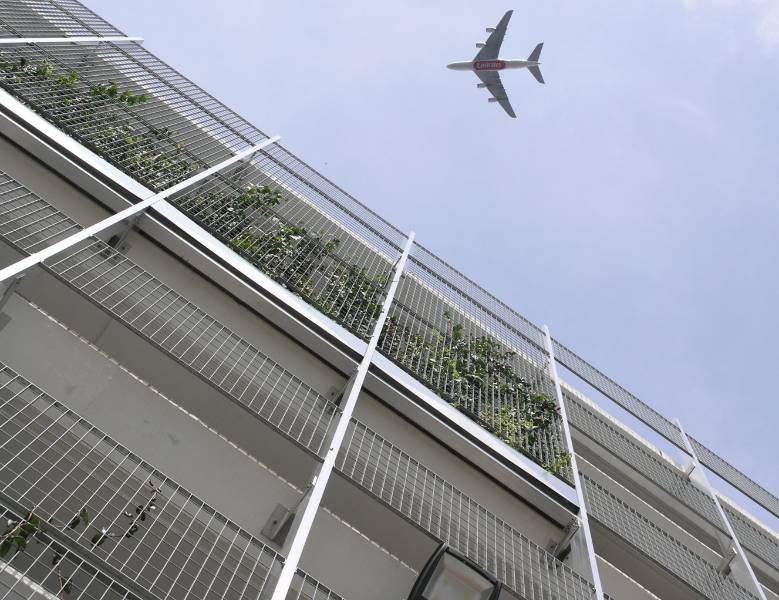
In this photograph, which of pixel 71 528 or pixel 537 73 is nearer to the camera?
pixel 71 528

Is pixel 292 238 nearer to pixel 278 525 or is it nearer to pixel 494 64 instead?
pixel 278 525

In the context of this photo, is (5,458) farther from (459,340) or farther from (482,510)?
(459,340)

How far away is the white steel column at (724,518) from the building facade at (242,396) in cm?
10

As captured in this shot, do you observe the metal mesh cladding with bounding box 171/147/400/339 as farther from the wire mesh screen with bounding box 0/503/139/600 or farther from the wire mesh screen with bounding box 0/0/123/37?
the wire mesh screen with bounding box 0/503/139/600

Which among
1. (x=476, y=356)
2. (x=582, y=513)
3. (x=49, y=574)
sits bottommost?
(x=476, y=356)

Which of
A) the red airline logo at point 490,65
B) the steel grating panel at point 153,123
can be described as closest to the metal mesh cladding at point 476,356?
the steel grating panel at point 153,123

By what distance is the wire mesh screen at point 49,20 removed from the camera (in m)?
9.86

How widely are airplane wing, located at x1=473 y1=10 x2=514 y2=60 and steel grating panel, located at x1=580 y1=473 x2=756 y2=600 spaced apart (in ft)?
73.6

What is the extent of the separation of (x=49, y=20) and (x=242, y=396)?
8.20 meters

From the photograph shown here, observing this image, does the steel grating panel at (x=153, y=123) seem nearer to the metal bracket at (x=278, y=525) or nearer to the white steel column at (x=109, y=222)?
the white steel column at (x=109, y=222)

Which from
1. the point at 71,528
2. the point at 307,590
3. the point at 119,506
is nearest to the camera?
the point at 71,528

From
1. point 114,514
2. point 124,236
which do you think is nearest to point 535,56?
point 124,236

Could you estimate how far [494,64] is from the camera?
2928 centimetres

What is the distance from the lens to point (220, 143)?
37.2 ft
